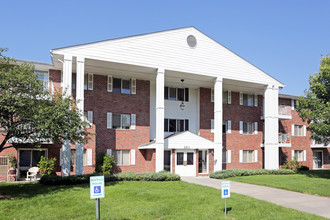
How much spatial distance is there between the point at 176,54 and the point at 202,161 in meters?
9.02

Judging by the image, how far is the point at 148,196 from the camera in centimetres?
1227

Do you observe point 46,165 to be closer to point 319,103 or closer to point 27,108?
point 27,108

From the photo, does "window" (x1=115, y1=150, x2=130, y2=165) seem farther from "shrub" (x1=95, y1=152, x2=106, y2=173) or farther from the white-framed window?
the white-framed window

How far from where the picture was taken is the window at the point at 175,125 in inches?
985

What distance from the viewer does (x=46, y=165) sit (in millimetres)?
18594

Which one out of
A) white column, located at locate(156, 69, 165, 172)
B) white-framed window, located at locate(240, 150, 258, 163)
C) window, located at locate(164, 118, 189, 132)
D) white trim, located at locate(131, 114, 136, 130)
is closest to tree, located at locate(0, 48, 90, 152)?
white column, located at locate(156, 69, 165, 172)

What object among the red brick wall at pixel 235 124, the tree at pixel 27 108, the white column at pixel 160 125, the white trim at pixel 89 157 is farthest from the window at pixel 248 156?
the tree at pixel 27 108

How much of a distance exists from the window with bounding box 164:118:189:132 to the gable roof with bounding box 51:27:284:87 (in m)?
5.10

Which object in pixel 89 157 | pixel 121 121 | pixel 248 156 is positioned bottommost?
pixel 248 156

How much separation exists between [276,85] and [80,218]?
22452 mm

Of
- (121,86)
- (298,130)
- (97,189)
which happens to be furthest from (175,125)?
(97,189)

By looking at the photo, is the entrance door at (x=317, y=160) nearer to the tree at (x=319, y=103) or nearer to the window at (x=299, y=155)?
the window at (x=299, y=155)

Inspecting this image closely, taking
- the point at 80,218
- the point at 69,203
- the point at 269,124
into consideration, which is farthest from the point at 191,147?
the point at 80,218

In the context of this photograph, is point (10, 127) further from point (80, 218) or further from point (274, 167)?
point (274, 167)
